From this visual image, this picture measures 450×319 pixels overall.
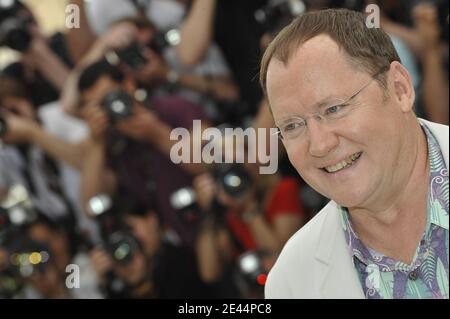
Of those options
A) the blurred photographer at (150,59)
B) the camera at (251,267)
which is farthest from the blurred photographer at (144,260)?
the blurred photographer at (150,59)

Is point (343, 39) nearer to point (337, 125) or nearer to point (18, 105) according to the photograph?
point (337, 125)

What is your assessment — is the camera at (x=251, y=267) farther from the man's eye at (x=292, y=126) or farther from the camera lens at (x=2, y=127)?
the man's eye at (x=292, y=126)

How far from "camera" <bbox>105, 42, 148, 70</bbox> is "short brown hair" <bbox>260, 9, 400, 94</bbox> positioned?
3.78 ft

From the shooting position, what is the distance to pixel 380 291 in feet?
2.98

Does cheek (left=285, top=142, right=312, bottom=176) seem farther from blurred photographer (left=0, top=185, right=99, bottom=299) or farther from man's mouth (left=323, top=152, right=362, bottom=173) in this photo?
blurred photographer (left=0, top=185, right=99, bottom=299)

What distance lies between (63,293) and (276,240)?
61 centimetres

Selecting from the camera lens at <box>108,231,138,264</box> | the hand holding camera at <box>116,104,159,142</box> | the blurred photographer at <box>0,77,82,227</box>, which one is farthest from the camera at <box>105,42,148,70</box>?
the camera lens at <box>108,231,138,264</box>

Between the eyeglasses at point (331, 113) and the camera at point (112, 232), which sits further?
the camera at point (112, 232)

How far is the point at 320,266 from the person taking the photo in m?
0.93

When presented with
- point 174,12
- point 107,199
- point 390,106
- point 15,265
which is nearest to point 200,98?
point 174,12

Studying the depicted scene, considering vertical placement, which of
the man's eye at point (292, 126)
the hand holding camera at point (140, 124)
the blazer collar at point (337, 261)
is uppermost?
the man's eye at point (292, 126)

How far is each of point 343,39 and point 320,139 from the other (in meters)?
0.12

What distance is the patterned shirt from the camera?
88cm

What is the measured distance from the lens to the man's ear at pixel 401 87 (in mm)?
903
